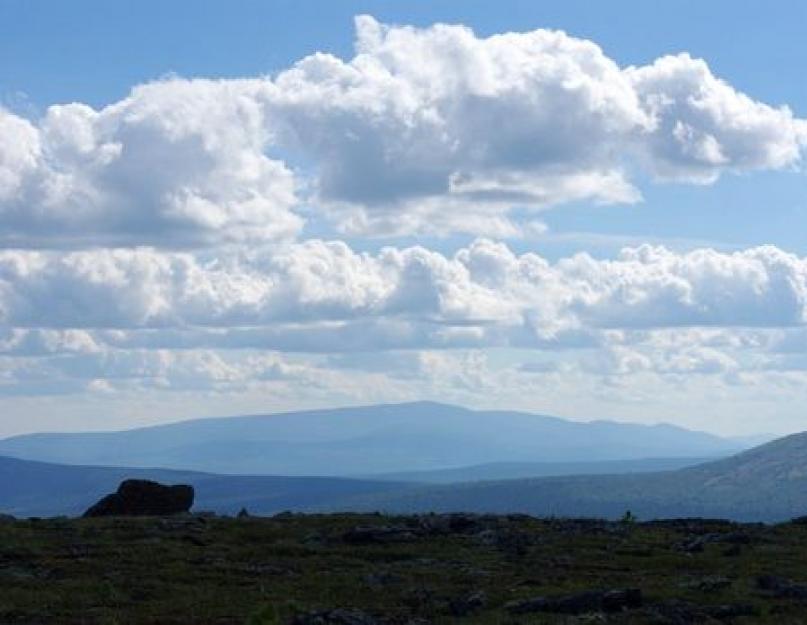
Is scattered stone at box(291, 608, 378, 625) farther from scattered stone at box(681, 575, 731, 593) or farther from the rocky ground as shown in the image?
scattered stone at box(681, 575, 731, 593)

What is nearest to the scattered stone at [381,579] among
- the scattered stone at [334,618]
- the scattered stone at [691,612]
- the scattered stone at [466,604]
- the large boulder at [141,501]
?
the scattered stone at [466,604]

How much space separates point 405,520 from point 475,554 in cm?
975

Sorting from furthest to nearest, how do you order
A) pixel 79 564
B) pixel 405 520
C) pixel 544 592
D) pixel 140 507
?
pixel 140 507 → pixel 405 520 → pixel 79 564 → pixel 544 592

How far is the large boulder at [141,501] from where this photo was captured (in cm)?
6956

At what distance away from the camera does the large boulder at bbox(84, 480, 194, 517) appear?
69562mm

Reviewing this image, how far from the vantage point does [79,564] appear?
45.7 m

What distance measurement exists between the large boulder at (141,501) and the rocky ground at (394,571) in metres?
7.95

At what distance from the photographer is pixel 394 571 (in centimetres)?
4519

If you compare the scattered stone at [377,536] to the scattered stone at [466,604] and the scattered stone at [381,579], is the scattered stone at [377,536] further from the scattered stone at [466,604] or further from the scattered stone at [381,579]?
the scattered stone at [466,604]

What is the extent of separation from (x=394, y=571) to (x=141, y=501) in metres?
29.5

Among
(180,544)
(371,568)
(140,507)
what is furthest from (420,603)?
(140,507)

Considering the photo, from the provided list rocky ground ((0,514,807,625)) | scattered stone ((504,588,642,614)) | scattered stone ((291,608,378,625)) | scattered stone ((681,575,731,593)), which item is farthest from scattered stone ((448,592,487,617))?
scattered stone ((681,575,731,593))

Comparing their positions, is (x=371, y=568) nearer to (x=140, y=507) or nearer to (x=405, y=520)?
(x=405, y=520)

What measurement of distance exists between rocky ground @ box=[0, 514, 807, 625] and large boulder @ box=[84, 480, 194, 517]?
795 centimetres
